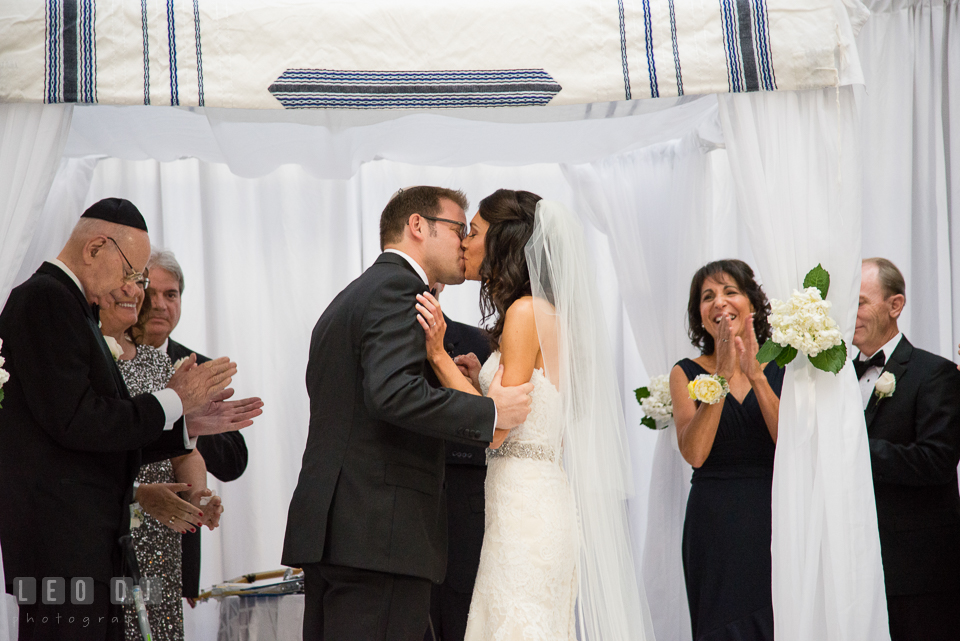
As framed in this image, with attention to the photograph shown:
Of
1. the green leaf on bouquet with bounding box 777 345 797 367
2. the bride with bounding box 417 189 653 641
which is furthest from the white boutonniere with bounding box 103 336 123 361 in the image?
the green leaf on bouquet with bounding box 777 345 797 367

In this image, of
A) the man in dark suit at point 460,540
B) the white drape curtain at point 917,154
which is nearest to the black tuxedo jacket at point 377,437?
the man in dark suit at point 460,540

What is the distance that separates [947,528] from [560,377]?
1.77 m

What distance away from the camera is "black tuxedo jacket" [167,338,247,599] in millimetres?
4445

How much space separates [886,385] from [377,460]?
213 cm

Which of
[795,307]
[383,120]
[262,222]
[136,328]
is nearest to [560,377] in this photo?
[795,307]

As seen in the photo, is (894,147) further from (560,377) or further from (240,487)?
(240,487)

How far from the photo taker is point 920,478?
3525mm

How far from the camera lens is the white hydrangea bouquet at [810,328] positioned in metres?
3.20

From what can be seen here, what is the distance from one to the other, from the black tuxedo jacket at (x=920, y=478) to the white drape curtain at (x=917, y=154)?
1.63 metres

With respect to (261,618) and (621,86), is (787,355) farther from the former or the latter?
(261,618)

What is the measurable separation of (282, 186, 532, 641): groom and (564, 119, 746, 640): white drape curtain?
199 cm

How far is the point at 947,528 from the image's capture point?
3590mm

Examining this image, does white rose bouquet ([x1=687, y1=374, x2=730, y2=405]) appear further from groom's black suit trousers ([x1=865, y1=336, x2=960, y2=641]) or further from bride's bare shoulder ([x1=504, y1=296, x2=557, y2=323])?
bride's bare shoulder ([x1=504, y1=296, x2=557, y2=323])

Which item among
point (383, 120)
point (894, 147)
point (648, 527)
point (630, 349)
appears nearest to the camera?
point (383, 120)
